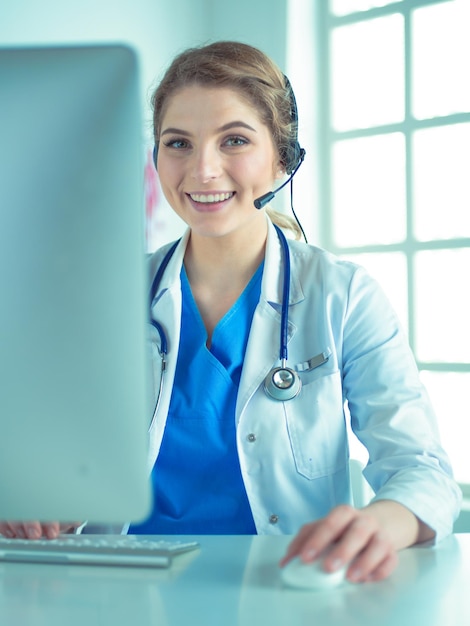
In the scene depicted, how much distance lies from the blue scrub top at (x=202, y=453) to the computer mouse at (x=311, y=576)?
0.59 metres

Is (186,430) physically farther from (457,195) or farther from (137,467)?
(457,195)

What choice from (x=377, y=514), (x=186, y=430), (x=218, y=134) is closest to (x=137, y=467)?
(x=377, y=514)

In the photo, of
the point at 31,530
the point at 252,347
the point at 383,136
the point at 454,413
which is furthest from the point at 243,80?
the point at 454,413

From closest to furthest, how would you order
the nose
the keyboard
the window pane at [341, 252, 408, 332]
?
1. the keyboard
2. the nose
3. the window pane at [341, 252, 408, 332]

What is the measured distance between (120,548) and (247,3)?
286 centimetres

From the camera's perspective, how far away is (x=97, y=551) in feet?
2.75

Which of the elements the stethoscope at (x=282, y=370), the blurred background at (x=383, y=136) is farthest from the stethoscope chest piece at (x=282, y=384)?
the blurred background at (x=383, y=136)

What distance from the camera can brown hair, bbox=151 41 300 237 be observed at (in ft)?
4.88

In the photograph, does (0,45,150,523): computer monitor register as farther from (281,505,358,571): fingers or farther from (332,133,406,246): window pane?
(332,133,406,246): window pane

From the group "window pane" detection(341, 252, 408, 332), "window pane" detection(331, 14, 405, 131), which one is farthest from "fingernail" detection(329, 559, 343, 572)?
"window pane" detection(331, 14, 405, 131)

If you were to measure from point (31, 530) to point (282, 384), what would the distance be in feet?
1.79

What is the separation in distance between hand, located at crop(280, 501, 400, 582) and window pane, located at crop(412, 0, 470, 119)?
2.56m

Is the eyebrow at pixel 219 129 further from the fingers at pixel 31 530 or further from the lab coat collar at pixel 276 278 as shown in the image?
the fingers at pixel 31 530

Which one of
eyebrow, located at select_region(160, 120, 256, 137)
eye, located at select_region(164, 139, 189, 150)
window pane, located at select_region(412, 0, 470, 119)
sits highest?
window pane, located at select_region(412, 0, 470, 119)
